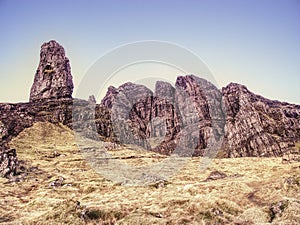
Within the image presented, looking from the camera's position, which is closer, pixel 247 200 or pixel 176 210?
pixel 176 210

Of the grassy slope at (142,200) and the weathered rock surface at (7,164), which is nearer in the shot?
the grassy slope at (142,200)

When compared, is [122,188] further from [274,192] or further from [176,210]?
[274,192]

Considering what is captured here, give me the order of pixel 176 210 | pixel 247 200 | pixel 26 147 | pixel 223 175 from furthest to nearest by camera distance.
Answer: pixel 26 147
pixel 223 175
pixel 247 200
pixel 176 210

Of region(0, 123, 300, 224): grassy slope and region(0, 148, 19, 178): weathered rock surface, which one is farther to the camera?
region(0, 148, 19, 178): weathered rock surface

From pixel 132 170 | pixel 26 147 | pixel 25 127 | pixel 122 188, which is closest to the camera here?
pixel 122 188

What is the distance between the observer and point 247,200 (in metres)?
52.3

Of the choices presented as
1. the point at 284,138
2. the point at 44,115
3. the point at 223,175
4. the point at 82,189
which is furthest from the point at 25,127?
the point at 284,138

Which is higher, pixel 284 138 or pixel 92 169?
pixel 284 138

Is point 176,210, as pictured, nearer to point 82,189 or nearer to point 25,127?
point 82,189

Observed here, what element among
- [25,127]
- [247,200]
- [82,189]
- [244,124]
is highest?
[244,124]

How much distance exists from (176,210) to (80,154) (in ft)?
306

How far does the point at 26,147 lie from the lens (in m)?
133

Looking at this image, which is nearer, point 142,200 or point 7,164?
point 142,200

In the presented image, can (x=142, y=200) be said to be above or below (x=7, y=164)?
below
